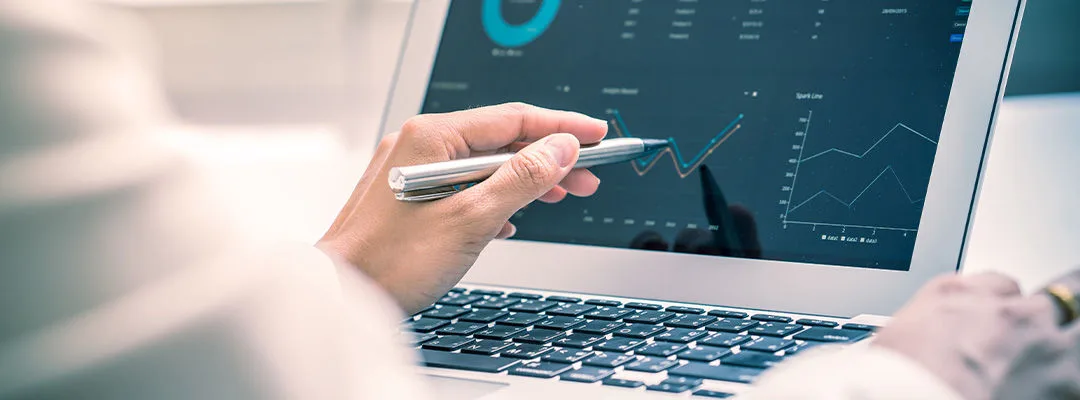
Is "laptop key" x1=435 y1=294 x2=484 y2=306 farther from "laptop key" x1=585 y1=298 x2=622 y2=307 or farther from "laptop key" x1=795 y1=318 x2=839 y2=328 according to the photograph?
"laptop key" x1=795 y1=318 x2=839 y2=328

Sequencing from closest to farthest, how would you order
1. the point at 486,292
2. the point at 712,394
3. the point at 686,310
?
the point at 712,394 < the point at 686,310 < the point at 486,292

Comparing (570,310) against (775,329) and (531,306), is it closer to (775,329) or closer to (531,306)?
(531,306)

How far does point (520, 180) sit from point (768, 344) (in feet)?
0.68

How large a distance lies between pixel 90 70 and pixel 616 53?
576 millimetres

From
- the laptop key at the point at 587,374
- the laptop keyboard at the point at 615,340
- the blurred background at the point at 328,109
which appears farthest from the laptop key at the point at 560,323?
the blurred background at the point at 328,109

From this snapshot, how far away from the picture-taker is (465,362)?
639mm

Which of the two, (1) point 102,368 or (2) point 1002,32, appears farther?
(2) point 1002,32

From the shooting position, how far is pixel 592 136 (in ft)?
2.54

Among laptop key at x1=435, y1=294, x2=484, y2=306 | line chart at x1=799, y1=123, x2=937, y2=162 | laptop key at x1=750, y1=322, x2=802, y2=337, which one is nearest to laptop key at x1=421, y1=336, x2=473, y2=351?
laptop key at x1=435, y1=294, x2=484, y2=306

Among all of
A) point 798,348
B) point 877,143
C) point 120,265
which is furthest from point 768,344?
point 120,265

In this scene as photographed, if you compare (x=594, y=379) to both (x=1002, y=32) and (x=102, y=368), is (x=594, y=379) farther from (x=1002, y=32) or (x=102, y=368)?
(x=1002, y=32)

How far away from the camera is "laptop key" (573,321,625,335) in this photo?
681 millimetres

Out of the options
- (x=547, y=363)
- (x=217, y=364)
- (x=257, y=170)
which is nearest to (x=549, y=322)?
(x=547, y=363)

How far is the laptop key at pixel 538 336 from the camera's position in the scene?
26.5 inches
